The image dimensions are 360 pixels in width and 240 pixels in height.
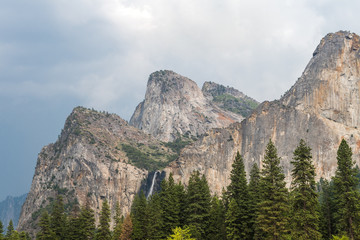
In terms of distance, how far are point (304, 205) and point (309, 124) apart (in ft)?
384

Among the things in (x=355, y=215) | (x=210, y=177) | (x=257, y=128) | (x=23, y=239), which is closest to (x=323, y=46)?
(x=257, y=128)

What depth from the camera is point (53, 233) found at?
7581cm

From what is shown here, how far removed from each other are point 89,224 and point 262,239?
1414 inches

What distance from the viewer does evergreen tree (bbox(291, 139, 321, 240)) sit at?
1946 inches

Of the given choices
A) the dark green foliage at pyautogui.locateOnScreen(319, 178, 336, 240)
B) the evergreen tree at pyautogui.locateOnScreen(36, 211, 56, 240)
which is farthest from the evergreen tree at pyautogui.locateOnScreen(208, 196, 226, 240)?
the evergreen tree at pyautogui.locateOnScreen(36, 211, 56, 240)

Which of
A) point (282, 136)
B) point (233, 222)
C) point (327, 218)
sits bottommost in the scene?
point (233, 222)

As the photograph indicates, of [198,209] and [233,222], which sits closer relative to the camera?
[233,222]

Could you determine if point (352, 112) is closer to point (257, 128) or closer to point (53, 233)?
point (257, 128)

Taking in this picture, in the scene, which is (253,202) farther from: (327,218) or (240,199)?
(327,218)

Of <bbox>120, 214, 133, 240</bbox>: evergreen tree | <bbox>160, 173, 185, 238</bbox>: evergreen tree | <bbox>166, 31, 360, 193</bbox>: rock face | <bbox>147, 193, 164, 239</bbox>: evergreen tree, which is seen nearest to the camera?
<bbox>147, 193, 164, 239</bbox>: evergreen tree

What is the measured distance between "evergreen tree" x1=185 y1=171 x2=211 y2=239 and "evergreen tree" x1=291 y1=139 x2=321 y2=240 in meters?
19.0

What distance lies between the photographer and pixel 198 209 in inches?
2714

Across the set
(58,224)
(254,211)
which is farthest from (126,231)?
(254,211)

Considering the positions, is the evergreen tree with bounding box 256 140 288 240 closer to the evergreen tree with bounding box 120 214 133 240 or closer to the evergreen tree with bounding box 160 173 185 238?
the evergreen tree with bounding box 160 173 185 238
